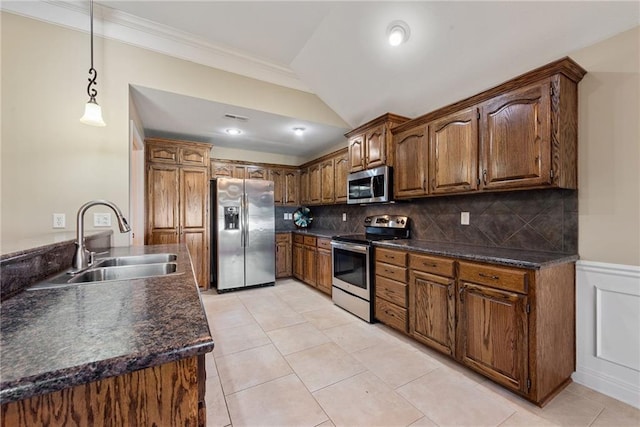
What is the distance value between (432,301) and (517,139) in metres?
1.44

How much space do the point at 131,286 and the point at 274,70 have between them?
9.24 ft

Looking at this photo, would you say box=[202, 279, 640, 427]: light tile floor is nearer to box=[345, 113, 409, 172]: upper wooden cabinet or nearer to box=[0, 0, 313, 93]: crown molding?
box=[345, 113, 409, 172]: upper wooden cabinet

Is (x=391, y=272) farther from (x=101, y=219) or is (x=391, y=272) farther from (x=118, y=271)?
(x=101, y=219)

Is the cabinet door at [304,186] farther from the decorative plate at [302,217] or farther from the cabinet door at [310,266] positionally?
the cabinet door at [310,266]

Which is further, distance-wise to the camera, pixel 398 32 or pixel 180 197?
pixel 180 197

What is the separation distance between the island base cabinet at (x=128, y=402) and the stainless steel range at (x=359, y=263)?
2408 millimetres

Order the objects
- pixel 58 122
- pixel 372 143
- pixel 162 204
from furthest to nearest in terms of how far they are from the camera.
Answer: pixel 162 204, pixel 372 143, pixel 58 122

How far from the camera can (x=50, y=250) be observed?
1316 millimetres

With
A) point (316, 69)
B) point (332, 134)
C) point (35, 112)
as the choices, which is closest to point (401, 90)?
point (316, 69)

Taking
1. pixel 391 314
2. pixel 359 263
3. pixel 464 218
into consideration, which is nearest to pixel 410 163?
pixel 464 218

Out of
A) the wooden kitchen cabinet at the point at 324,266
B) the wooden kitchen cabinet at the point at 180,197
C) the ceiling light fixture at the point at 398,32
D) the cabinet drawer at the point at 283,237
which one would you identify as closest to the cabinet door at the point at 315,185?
the cabinet drawer at the point at 283,237

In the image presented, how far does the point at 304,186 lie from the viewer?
17.0 ft

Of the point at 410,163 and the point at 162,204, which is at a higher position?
the point at 410,163

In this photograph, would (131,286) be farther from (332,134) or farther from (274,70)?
(332,134)
